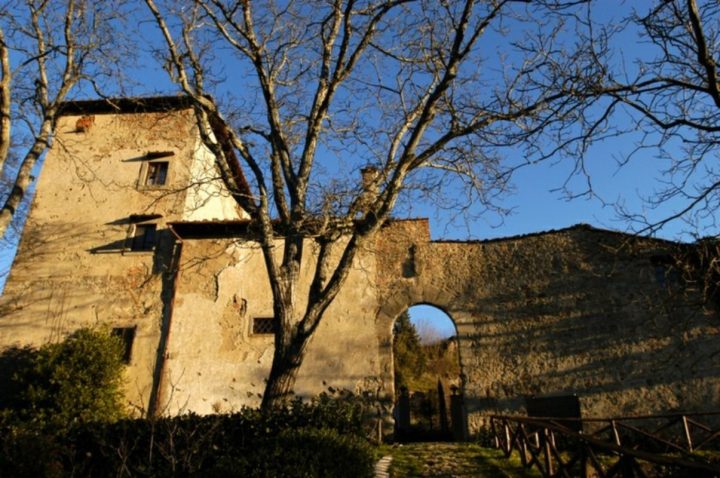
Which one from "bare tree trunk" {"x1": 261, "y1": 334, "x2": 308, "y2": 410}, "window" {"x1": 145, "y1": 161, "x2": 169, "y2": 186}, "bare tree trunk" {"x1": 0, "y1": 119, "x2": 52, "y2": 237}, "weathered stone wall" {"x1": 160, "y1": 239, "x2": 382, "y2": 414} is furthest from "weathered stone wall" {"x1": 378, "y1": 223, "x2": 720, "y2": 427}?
"bare tree trunk" {"x1": 0, "y1": 119, "x2": 52, "y2": 237}

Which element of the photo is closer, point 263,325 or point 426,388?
point 263,325

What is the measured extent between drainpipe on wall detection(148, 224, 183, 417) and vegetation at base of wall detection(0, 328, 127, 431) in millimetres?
704

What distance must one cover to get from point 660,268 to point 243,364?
10422mm

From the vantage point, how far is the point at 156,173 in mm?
14125

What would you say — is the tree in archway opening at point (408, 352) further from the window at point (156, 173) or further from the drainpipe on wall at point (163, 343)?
the window at point (156, 173)

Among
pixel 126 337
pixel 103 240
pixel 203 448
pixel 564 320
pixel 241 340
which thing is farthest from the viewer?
pixel 103 240

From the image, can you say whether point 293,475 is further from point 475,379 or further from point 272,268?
point 475,379

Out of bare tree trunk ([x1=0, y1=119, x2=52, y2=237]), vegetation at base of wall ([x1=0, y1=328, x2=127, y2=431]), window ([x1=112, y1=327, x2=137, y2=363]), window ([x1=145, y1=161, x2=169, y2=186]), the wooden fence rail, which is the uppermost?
window ([x1=145, y1=161, x2=169, y2=186])

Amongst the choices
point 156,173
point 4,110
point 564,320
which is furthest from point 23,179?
point 564,320

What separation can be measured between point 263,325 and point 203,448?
592 cm

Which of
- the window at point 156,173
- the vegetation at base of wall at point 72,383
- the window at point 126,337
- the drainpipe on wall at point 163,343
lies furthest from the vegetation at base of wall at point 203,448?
the window at point 156,173

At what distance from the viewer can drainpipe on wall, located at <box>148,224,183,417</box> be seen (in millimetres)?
10852

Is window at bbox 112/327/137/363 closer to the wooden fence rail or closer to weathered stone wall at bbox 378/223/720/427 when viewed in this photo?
weathered stone wall at bbox 378/223/720/427

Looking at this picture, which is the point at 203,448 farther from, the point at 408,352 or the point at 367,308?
the point at 408,352
